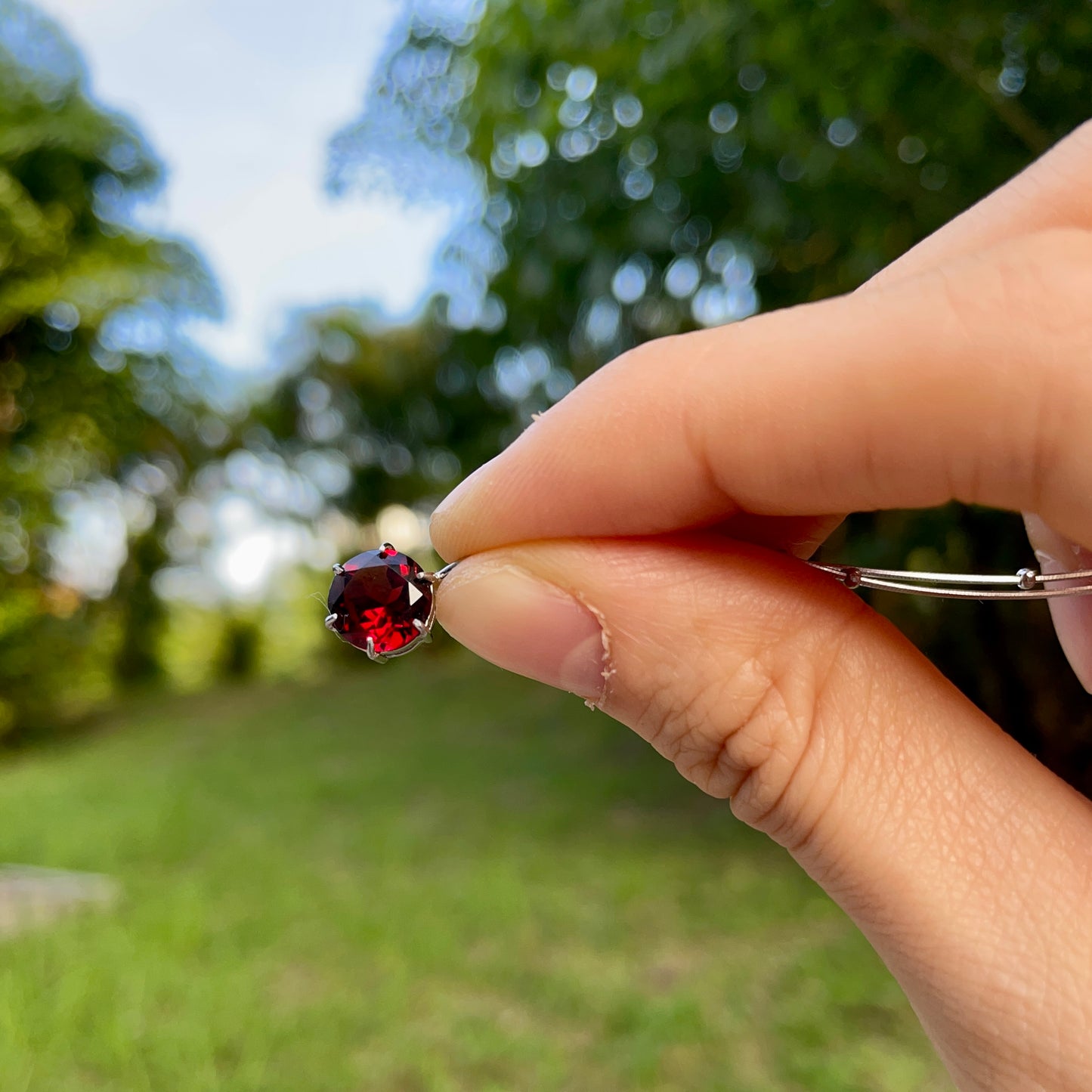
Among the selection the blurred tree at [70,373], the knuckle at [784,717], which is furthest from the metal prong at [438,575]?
the blurred tree at [70,373]

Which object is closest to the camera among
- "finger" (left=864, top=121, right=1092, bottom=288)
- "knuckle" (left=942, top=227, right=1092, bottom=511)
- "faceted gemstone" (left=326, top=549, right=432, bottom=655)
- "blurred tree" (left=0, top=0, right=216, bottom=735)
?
"knuckle" (left=942, top=227, right=1092, bottom=511)

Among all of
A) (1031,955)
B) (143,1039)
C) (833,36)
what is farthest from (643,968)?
(833,36)

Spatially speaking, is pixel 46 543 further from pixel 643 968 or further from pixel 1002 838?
pixel 1002 838

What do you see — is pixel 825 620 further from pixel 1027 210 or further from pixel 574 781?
pixel 574 781

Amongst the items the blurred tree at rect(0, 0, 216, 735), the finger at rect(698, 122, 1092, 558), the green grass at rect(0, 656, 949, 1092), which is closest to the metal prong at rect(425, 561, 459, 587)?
the finger at rect(698, 122, 1092, 558)

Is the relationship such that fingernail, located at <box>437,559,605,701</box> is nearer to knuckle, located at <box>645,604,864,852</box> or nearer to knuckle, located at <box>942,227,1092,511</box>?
knuckle, located at <box>645,604,864,852</box>

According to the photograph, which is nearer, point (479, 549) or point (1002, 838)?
point (1002, 838)
